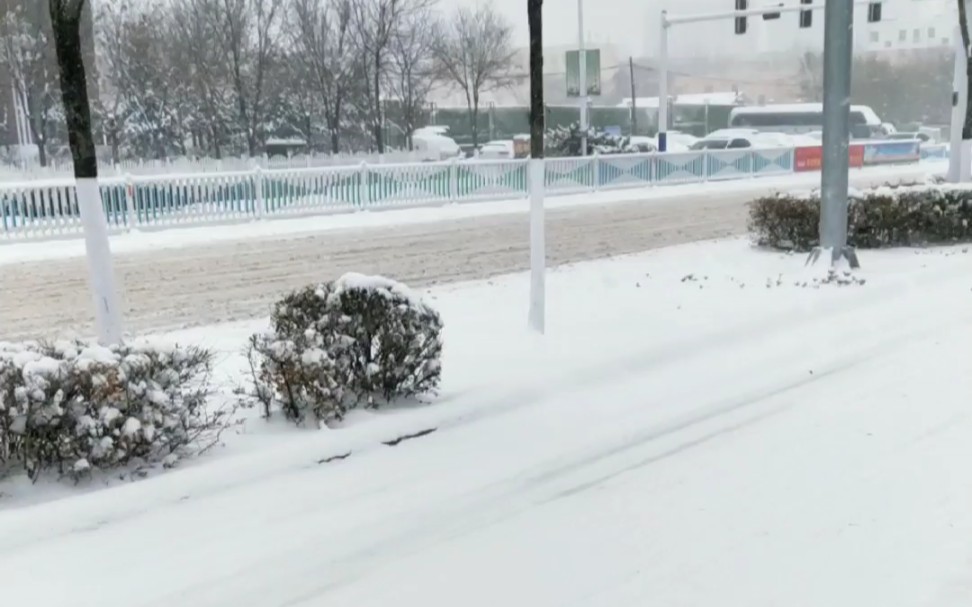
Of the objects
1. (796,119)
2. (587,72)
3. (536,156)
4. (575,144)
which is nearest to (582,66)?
(587,72)

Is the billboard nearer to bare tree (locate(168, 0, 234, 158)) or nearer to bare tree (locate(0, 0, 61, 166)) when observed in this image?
bare tree (locate(168, 0, 234, 158))

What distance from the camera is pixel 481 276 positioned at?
1199 cm

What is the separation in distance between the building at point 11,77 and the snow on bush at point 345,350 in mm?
22252

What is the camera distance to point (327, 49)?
120 ft

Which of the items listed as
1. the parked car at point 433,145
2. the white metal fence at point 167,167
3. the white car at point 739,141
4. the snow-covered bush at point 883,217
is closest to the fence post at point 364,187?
the white metal fence at point 167,167

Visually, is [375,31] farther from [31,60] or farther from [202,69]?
[31,60]

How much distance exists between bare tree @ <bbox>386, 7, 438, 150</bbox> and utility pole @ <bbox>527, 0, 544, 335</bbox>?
106 feet

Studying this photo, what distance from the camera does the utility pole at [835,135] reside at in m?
10.6

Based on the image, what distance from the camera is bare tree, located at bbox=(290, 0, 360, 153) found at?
3581 centimetres

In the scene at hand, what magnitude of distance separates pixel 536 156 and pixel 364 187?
13518mm

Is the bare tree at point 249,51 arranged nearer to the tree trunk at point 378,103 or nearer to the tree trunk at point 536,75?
the tree trunk at point 378,103

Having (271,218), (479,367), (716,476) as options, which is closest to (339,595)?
(716,476)

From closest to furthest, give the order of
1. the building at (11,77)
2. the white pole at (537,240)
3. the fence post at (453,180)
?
the white pole at (537,240), the fence post at (453,180), the building at (11,77)

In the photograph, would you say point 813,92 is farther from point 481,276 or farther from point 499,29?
point 481,276
